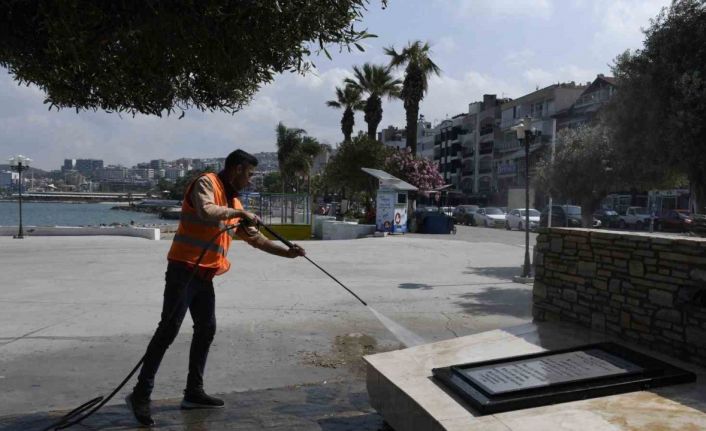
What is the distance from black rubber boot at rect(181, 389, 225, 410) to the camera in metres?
4.83

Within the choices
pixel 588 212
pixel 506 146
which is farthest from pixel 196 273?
pixel 506 146

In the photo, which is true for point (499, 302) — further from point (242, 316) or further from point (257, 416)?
point (257, 416)

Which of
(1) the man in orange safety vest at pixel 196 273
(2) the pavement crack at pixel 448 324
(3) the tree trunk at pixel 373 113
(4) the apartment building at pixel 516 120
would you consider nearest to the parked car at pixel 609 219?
(4) the apartment building at pixel 516 120

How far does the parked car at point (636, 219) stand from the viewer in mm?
36656

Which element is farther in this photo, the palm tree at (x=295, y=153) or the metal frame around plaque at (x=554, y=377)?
the palm tree at (x=295, y=153)

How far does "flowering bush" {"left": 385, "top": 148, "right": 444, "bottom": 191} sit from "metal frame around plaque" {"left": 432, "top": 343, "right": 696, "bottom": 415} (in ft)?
108

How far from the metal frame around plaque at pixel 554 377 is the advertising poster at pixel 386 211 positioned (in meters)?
21.4

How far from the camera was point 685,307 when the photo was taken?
4316 mm

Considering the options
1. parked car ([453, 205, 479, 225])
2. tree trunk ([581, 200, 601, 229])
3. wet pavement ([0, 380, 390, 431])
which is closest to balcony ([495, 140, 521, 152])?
parked car ([453, 205, 479, 225])

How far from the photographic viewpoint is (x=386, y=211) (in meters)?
26.0

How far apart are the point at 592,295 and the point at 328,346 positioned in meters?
2.96

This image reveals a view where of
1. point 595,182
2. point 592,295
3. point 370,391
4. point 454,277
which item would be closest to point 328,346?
point 370,391

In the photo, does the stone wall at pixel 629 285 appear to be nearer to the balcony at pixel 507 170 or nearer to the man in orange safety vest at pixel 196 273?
the man in orange safety vest at pixel 196 273

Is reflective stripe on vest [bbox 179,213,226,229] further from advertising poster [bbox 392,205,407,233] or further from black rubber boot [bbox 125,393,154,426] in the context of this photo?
advertising poster [bbox 392,205,407,233]
